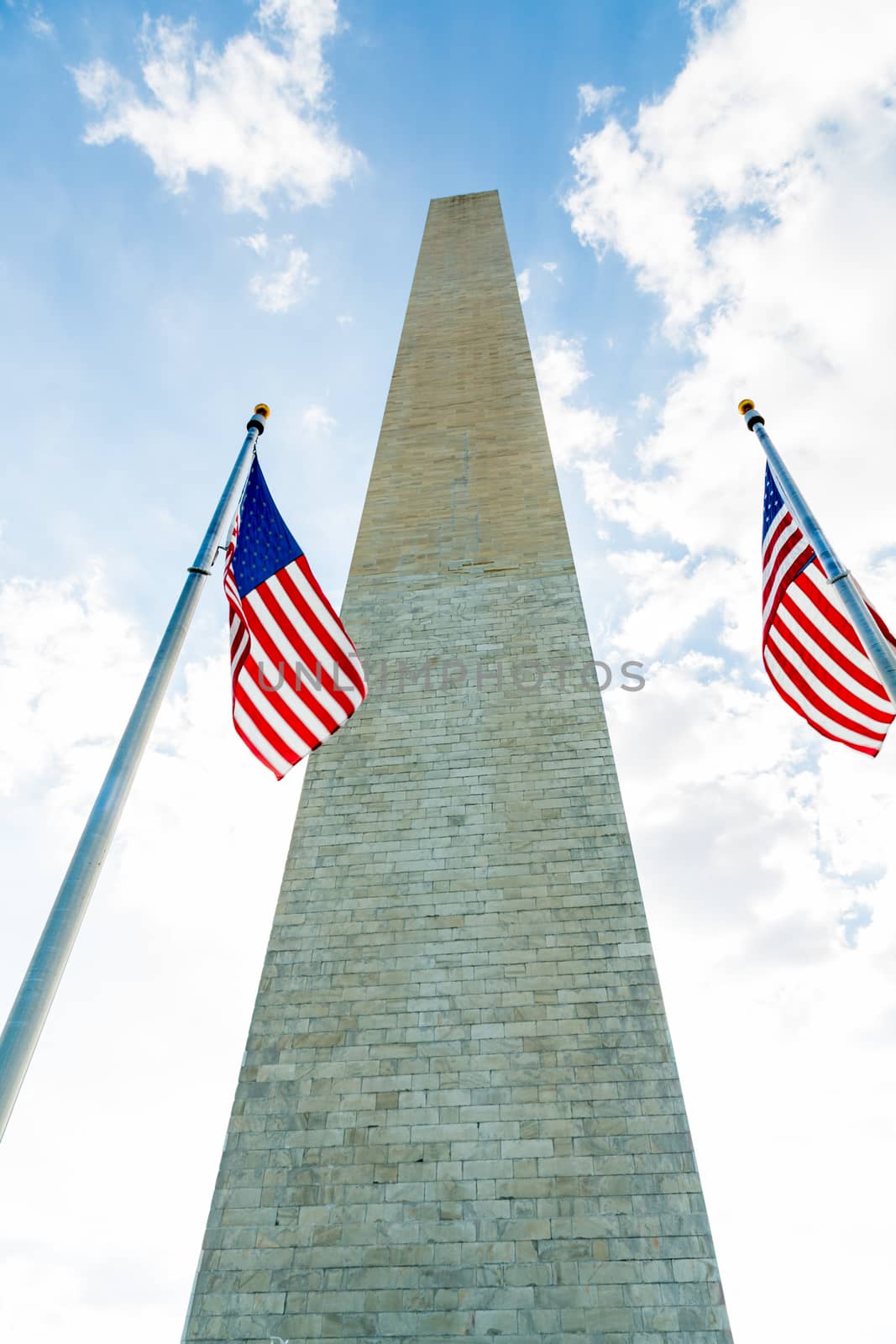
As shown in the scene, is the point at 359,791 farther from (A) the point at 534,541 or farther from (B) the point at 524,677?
(A) the point at 534,541

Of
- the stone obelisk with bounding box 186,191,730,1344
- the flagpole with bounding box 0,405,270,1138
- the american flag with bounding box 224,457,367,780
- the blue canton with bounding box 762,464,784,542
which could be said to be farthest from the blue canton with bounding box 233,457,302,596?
the blue canton with bounding box 762,464,784,542

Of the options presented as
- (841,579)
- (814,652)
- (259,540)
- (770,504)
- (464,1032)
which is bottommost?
(464,1032)

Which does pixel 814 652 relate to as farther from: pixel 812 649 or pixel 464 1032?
pixel 464 1032

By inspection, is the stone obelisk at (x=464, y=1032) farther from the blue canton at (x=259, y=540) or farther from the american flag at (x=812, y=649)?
the blue canton at (x=259, y=540)

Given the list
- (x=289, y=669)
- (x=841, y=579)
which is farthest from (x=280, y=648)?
(x=841, y=579)

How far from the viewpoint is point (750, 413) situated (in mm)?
8805

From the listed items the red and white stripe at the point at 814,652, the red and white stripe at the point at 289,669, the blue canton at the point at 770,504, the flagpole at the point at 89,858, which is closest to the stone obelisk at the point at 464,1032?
the red and white stripe at the point at 289,669

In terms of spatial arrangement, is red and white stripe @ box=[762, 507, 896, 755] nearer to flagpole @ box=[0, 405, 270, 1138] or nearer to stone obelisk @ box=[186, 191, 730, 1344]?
stone obelisk @ box=[186, 191, 730, 1344]

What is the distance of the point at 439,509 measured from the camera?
1379 cm

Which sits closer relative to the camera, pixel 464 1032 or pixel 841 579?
pixel 841 579

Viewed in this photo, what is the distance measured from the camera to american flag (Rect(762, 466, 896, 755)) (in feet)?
25.4

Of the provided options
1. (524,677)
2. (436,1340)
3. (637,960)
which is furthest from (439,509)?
(436,1340)

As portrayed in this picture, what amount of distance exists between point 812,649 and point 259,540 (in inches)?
209

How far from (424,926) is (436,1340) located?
3.52m
